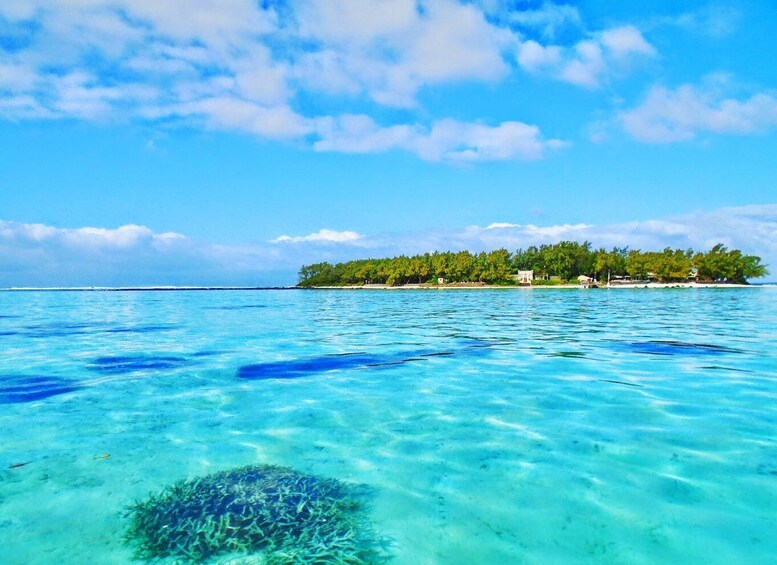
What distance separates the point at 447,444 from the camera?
6.39 meters

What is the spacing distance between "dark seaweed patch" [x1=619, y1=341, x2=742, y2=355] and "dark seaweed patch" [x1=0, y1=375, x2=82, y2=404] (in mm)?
14832

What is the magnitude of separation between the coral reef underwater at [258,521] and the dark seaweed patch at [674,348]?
1190 centimetres

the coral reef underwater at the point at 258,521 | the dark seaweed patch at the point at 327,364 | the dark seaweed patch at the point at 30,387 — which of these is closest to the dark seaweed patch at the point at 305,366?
the dark seaweed patch at the point at 327,364

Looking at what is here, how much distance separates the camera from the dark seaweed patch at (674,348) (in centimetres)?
1366

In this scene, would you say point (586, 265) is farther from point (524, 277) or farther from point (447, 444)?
point (447, 444)

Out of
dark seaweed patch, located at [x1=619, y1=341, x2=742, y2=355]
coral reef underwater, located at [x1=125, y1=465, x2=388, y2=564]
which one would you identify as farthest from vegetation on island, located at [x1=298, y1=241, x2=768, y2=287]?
coral reef underwater, located at [x1=125, y1=465, x2=388, y2=564]

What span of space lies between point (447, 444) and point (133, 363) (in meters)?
10.6

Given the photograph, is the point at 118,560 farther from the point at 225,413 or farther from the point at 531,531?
the point at 225,413

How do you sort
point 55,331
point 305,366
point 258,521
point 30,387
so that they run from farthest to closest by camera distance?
point 55,331
point 305,366
point 30,387
point 258,521

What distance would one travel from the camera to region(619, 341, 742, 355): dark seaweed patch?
44.8 feet

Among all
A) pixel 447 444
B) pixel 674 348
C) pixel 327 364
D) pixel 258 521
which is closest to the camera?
pixel 258 521

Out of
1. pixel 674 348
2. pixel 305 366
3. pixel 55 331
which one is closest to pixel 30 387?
pixel 305 366

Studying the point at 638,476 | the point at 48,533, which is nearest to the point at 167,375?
the point at 48,533

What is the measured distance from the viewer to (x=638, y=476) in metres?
5.27
